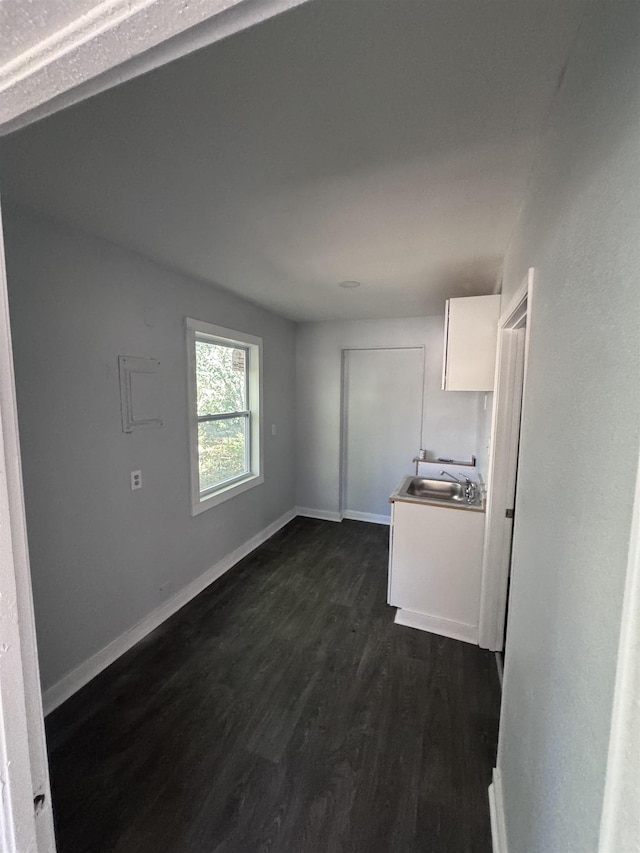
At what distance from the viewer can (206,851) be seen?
121cm

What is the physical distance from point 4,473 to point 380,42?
3.83ft

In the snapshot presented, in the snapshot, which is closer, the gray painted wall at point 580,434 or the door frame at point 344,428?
the gray painted wall at point 580,434

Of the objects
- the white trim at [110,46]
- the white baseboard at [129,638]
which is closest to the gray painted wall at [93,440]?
the white baseboard at [129,638]

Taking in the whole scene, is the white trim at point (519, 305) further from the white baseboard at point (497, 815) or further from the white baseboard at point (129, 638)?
the white baseboard at point (129, 638)

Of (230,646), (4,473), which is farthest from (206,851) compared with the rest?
(4,473)

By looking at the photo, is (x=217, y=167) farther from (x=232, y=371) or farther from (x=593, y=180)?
(x=232, y=371)

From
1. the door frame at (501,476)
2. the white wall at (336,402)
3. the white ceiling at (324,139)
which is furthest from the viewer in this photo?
the white wall at (336,402)

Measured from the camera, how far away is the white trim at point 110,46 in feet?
1.30

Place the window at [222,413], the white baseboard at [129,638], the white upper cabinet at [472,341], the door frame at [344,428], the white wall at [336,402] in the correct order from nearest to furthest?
the white baseboard at [129,638] < the white upper cabinet at [472,341] < the window at [222,413] < the white wall at [336,402] < the door frame at [344,428]

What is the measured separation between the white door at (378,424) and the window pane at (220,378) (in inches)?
52.7

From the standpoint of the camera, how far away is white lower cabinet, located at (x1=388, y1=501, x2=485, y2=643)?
225 centimetres

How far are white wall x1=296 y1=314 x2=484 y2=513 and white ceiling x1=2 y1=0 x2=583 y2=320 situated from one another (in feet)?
5.75

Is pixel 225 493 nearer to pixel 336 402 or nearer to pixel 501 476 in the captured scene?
pixel 336 402

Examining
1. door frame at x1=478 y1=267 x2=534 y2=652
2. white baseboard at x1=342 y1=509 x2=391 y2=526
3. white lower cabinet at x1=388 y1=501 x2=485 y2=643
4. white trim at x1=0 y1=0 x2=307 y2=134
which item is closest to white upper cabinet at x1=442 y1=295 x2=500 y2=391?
door frame at x1=478 y1=267 x2=534 y2=652
